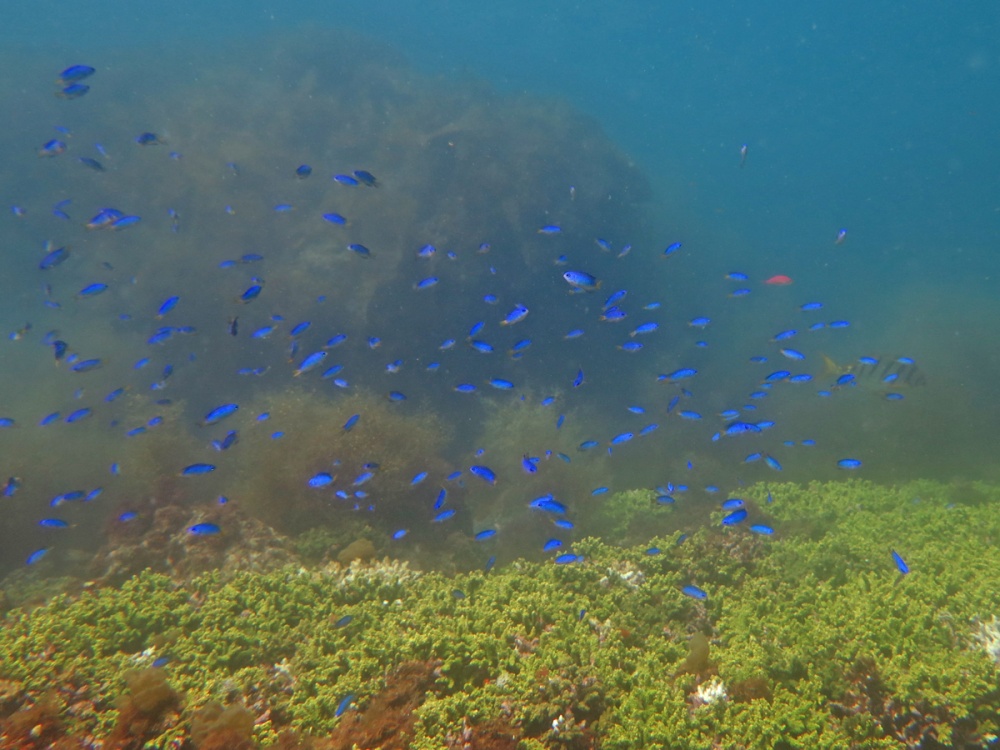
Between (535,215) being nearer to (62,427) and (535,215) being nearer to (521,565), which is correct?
(521,565)

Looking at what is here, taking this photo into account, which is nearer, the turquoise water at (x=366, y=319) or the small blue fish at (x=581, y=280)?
the small blue fish at (x=581, y=280)

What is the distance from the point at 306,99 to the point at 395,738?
2745cm

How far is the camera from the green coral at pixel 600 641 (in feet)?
12.8

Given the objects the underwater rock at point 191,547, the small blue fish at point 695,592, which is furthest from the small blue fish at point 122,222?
the small blue fish at point 695,592

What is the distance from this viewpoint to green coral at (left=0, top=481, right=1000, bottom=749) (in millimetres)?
3887

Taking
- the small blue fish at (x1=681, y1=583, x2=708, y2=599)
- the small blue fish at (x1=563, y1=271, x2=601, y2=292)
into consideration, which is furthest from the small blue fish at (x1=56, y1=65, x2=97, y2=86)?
the small blue fish at (x1=681, y1=583, x2=708, y2=599)

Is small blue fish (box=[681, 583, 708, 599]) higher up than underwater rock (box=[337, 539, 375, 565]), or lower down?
higher up

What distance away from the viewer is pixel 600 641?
5070 millimetres

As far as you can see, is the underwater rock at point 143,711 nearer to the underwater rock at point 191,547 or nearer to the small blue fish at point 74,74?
the underwater rock at point 191,547

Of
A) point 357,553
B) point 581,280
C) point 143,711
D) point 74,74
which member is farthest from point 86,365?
point 581,280

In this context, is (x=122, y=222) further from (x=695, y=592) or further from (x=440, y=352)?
A: (x=440, y=352)

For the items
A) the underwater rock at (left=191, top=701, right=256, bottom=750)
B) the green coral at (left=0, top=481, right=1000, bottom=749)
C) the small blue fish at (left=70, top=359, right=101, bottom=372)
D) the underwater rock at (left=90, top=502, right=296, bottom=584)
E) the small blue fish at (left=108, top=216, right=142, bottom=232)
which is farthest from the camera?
the small blue fish at (left=70, top=359, right=101, bottom=372)

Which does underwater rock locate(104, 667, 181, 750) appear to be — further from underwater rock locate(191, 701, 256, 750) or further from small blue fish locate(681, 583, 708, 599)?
small blue fish locate(681, 583, 708, 599)

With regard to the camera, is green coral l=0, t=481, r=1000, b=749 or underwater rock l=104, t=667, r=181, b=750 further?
green coral l=0, t=481, r=1000, b=749
